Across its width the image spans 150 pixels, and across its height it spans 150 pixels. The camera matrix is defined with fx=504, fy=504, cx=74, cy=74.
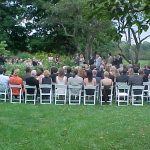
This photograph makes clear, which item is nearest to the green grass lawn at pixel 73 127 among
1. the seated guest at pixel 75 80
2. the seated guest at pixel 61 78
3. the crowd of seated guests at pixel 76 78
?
the crowd of seated guests at pixel 76 78

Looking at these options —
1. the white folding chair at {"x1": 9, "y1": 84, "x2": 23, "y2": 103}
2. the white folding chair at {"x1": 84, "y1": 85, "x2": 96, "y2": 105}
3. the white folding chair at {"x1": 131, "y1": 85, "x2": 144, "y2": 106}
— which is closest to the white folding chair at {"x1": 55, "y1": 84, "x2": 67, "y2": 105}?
the white folding chair at {"x1": 84, "y1": 85, "x2": 96, "y2": 105}

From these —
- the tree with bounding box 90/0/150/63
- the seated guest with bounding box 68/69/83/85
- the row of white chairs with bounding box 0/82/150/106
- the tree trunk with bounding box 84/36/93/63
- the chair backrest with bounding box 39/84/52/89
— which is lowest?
the row of white chairs with bounding box 0/82/150/106

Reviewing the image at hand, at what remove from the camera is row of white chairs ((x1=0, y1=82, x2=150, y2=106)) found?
17500mm

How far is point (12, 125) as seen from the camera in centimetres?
1197

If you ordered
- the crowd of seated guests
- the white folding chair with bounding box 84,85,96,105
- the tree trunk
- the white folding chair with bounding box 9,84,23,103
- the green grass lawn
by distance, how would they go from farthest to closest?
the tree trunk
the crowd of seated guests
the white folding chair with bounding box 84,85,96,105
the white folding chair with bounding box 9,84,23,103
the green grass lawn

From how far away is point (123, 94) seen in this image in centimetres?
1781

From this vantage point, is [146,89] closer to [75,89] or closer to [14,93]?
[75,89]

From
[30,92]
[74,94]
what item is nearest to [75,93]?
[74,94]

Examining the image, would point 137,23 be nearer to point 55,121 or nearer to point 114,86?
point 55,121

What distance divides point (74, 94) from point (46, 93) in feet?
3.30

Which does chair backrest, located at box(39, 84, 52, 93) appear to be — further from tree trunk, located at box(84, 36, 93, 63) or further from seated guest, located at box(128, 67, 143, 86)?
tree trunk, located at box(84, 36, 93, 63)

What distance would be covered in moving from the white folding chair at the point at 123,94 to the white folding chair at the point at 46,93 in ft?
7.88

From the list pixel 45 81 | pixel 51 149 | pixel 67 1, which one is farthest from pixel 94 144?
pixel 67 1

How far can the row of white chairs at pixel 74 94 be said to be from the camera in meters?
17.5
